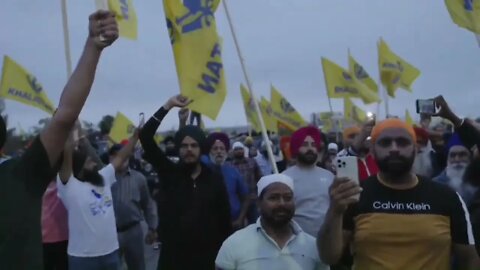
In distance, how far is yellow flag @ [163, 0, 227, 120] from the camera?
246 inches

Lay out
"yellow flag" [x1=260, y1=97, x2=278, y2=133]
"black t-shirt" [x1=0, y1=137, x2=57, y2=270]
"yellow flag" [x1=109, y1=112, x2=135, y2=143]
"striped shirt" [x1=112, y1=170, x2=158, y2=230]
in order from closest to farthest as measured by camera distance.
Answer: "black t-shirt" [x1=0, y1=137, x2=57, y2=270], "striped shirt" [x1=112, y1=170, x2=158, y2=230], "yellow flag" [x1=109, y1=112, x2=135, y2=143], "yellow flag" [x1=260, y1=97, x2=278, y2=133]

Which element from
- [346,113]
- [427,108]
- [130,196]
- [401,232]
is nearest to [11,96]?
[130,196]

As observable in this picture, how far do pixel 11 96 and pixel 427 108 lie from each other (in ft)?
27.3

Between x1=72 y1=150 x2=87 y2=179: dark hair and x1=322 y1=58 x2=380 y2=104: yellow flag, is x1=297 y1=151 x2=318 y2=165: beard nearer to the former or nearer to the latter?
x1=72 y1=150 x2=87 y2=179: dark hair

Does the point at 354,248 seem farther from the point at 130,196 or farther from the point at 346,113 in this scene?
the point at 346,113

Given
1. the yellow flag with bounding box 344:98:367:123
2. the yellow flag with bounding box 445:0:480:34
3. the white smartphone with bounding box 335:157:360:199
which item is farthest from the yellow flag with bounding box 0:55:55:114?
the yellow flag with bounding box 344:98:367:123

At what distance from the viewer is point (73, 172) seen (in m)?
5.98

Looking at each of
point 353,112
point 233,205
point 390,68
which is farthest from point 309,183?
point 353,112

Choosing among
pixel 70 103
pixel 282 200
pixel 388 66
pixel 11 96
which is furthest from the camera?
pixel 388 66

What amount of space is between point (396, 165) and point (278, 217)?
0.76 meters

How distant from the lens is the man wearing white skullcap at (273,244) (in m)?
3.70

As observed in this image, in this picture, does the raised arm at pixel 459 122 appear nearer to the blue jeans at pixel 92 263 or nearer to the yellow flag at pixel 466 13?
the blue jeans at pixel 92 263

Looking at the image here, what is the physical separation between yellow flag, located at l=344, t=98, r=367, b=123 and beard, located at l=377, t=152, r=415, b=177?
53.7ft

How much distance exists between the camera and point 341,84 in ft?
52.2
